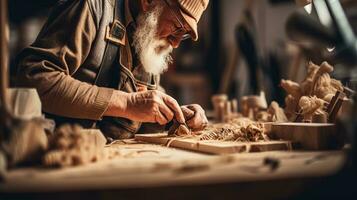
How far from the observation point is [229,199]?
119cm

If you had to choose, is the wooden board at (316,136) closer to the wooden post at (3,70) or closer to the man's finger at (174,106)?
the man's finger at (174,106)

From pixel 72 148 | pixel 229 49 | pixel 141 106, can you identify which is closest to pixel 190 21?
pixel 141 106

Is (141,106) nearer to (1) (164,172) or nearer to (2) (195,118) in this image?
(2) (195,118)

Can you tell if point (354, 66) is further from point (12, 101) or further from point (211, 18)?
point (211, 18)

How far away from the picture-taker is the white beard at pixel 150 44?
2.29 meters

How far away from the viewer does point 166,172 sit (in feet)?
4.17

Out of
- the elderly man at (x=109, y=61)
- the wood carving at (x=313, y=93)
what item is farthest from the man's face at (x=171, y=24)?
the wood carving at (x=313, y=93)

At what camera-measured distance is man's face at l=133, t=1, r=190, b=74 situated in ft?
7.43

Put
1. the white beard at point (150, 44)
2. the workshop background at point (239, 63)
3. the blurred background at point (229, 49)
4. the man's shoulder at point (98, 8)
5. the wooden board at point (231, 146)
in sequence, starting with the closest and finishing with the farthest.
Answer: the workshop background at point (239, 63) → the wooden board at point (231, 146) → the man's shoulder at point (98, 8) → the white beard at point (150, 44) → the blurred background at point (229, 49)

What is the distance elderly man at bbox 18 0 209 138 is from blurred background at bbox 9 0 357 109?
1.30 m

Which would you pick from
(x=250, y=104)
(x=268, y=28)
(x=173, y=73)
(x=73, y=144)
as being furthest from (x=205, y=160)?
(x=173, y=73)

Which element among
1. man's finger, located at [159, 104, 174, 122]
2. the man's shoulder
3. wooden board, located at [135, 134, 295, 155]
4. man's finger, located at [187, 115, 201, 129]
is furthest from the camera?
man's finger, located at [187, 115, 201, 129]

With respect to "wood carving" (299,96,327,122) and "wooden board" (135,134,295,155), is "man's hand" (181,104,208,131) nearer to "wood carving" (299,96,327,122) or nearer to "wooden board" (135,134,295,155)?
"wooden board" (135,134,295,155)

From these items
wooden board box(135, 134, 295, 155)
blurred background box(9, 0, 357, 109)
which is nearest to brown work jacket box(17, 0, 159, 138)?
wooden board box(135, 134, 295, 155)
